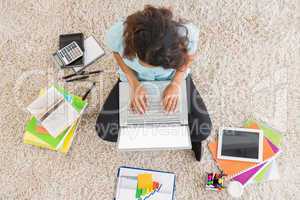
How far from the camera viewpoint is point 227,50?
149 cm

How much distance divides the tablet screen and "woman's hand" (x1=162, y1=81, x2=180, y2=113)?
345mm

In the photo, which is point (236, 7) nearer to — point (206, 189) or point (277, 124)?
point (277, 124)

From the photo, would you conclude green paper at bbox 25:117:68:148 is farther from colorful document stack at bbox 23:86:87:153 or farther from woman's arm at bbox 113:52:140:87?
woman's arm at bbox 113:52:140:87

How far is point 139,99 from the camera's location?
1.19 m

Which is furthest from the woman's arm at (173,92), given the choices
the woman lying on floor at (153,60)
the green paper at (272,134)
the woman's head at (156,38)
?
the green paper at (272,134)

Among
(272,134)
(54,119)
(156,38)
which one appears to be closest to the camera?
(156,38)

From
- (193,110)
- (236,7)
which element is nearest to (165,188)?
(193,110)

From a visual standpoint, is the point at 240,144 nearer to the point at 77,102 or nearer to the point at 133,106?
the point at 133,106

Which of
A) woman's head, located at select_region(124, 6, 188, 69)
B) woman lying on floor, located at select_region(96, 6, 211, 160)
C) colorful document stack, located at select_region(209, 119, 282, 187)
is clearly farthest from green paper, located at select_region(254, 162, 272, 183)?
woman's head, located at select_region(124, 6, 188, 69)

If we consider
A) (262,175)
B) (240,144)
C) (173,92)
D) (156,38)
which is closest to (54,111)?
(173,92)

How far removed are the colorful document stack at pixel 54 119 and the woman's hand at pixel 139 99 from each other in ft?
0.93

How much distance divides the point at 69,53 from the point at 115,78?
0.72 feet

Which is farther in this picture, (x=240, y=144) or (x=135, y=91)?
(x=240, y=144)

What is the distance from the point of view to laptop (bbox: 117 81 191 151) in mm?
1204
